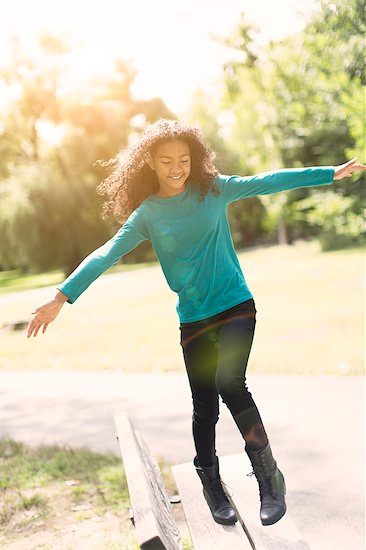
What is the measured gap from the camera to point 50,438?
549 centimetres

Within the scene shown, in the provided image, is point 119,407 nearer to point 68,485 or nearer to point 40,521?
point 68,485

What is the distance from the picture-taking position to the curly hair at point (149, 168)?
9.05ft

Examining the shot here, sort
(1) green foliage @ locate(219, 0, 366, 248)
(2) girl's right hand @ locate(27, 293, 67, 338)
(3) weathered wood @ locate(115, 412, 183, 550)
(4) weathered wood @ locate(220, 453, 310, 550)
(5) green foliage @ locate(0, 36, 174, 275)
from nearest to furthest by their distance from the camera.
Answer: (3) weathered wood @ locate(115, 412, 183, 550)
(2) girl's right hand @ locate(27, 293, 67, 338)
(4) weathered wood @ locate(220, 453, 310, 550)
(1) green foliage @ locate(219, 0, 366, 248)
(5) green foliage @ locate(0, 36, 174, 275)

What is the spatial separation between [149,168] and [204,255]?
492mm

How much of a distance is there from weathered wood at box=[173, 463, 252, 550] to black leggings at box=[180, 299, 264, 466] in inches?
8.8

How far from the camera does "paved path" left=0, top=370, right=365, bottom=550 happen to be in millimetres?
3713

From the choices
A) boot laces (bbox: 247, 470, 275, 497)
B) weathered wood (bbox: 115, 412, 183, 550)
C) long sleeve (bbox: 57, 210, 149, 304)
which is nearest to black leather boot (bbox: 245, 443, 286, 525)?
boot laces (bbox: 247, 470, 275, 497)

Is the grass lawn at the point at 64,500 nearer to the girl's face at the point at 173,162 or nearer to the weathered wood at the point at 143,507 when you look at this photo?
the weathered wood at the point at 143,507

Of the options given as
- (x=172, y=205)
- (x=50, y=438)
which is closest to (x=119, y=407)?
(x=50, y=438)

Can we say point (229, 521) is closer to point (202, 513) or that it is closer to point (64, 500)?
point (202, 513)

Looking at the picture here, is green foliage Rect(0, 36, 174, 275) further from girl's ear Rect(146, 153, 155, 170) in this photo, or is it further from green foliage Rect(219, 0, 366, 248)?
girl's ear Rect(146, 153, 155, 170)

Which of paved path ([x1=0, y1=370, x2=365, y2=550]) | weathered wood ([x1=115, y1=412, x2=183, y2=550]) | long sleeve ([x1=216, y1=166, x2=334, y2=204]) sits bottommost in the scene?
paved path ([x1=0, y1=370, x2=365, y2=550])

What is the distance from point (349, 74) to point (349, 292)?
5.91 m

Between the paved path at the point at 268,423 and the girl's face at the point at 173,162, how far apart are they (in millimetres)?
1630
